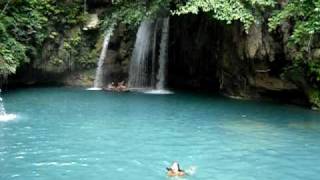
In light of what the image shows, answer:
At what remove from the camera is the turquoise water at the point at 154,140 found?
10516mm

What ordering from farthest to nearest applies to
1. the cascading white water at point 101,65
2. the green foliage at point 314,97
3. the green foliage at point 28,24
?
the cascading white water at point 101,65 → the green foliage at point 28,24 → the green foliage at point 314,97

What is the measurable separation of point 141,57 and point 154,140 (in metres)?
14.2

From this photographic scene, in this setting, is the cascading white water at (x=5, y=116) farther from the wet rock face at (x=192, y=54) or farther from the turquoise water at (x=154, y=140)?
the wet rock face at (x=192, y=54)

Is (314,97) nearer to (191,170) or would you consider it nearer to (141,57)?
(191,170)

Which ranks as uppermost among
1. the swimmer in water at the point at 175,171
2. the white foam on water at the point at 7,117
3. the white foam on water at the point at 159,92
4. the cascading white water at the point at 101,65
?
the cascading white water at the point at 101,65

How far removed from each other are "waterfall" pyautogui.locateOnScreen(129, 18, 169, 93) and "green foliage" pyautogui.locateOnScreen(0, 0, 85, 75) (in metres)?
3.30

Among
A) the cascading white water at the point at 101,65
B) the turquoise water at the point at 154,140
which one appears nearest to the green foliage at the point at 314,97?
the turquoise water at the point at 154,140

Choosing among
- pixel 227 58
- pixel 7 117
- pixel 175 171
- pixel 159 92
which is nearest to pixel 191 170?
pixel 175 171

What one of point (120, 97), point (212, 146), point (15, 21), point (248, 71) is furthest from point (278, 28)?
point (15, 21)

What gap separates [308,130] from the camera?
15.0 metres

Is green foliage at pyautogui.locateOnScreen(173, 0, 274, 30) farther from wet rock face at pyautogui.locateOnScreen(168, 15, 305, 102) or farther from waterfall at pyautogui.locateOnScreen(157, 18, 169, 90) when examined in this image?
waterfall at pyautogui.locateOnScreen(157, 18, 169, 90)

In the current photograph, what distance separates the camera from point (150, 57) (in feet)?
89.8

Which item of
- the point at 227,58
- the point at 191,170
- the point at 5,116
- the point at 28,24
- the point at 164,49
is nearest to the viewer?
the point at 191,170

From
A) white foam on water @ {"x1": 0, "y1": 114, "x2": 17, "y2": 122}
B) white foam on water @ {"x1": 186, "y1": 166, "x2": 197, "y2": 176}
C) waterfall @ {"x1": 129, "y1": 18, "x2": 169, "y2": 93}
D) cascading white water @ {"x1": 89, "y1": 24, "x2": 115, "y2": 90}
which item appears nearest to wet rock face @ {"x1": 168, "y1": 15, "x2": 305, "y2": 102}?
waterfall @ {"x1": 129, "y1": 18, "x2": 169, "y2": 93}
